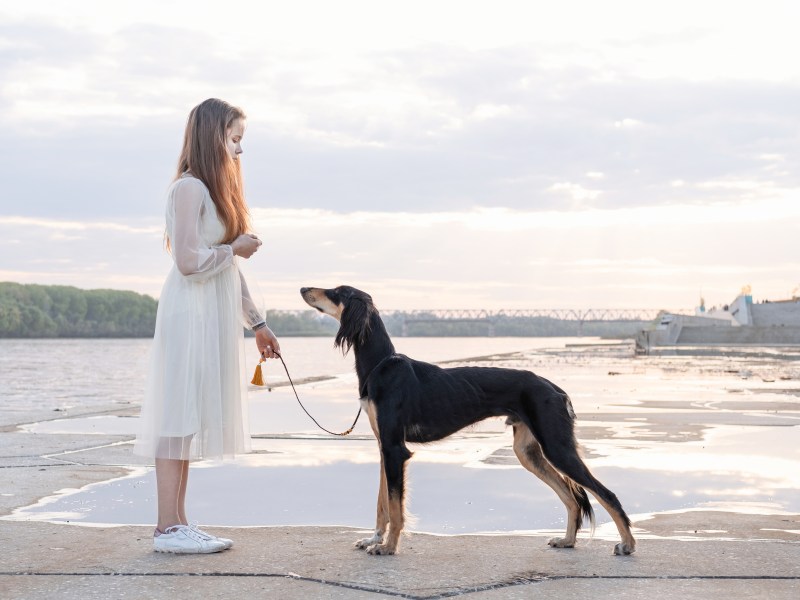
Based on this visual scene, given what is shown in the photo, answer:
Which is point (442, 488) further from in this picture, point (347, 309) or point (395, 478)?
point (347, 309)

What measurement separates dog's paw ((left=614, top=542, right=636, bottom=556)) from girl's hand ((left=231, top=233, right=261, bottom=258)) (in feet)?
8.12

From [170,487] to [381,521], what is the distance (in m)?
1.13

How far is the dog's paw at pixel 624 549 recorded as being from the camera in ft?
17.3

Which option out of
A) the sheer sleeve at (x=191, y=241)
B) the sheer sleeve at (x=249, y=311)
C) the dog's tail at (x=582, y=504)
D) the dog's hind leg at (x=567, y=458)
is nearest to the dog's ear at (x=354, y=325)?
the sheer sleeve at (x=249, y=311)

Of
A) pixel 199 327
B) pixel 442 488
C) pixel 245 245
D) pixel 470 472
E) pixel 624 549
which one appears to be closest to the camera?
pixel 624 549

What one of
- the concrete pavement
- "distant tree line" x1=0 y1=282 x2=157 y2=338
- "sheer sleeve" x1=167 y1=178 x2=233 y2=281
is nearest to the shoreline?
the concrete pavement

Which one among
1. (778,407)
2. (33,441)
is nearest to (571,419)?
(33,441)

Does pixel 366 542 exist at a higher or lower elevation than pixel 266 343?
lower

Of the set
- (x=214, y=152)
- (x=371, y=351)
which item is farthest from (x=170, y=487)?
(x=214, y=152)

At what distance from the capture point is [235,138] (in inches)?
225

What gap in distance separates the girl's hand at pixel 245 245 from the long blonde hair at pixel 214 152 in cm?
9

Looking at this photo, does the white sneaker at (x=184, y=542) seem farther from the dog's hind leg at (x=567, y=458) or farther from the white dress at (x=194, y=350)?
the dog's hind leg at (x=567, y=458)

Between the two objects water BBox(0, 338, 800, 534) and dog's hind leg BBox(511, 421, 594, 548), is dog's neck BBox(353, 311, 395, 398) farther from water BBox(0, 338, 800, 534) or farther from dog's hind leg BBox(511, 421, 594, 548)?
water BBox(0, 338, 800, 534)

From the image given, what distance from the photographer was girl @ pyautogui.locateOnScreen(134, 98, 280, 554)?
18.0ft
